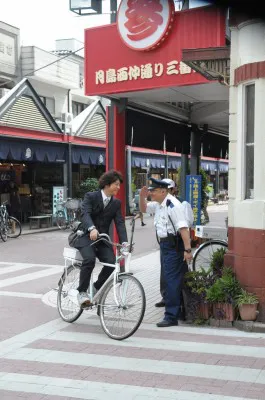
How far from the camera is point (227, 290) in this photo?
6.02 meters

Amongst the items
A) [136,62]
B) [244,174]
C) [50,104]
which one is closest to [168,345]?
[244,174]

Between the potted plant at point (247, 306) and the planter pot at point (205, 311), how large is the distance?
408 millimetres

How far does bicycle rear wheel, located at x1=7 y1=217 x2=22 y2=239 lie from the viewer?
56.6ft

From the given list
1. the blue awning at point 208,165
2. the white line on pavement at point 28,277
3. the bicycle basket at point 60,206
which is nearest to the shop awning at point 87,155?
the bicycle basket at point 60,206

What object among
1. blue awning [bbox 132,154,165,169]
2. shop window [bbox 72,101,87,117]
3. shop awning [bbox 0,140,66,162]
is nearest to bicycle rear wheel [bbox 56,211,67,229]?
shop awning [bbox 0,140,66,162]

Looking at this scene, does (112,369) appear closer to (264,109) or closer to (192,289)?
(192,289)

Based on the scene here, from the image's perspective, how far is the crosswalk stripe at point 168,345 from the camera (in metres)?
5.10

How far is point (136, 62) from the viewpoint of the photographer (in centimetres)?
890

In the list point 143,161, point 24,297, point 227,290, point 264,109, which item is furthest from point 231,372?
point 143,161

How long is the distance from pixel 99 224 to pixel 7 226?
36.6 feet

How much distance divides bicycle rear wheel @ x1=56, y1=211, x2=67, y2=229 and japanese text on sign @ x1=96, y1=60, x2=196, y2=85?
11.5m

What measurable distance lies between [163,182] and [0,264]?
22.6 ft

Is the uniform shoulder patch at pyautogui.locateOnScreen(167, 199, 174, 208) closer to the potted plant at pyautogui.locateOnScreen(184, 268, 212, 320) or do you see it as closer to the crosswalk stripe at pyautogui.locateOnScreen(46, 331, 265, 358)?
the potted plant at pyautogui.locateOnScreen(184, 268, 212, 320)

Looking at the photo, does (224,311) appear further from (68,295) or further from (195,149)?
(195,149)
